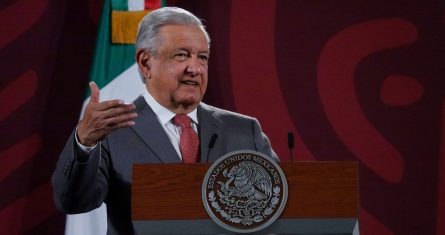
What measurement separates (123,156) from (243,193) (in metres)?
0.56

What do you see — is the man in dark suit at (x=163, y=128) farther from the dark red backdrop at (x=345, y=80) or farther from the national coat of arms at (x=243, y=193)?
the dark red backdrop at (x=345, y=80)

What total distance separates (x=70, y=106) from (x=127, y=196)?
1992 millimetres

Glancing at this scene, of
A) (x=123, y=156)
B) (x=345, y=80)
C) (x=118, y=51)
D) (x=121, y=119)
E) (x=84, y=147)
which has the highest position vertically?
(x=121, y=119)

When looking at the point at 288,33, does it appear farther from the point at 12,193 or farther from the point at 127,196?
the point at 127,196

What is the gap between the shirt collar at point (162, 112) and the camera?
2158 millimetres

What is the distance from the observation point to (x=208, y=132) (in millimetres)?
2135

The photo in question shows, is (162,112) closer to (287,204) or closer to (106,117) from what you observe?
(106,117)

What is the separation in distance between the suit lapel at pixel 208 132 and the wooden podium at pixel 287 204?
1.45ft

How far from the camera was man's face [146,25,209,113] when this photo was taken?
83.6 inches

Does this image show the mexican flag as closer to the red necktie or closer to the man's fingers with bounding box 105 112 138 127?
the red necktie

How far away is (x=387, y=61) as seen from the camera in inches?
163

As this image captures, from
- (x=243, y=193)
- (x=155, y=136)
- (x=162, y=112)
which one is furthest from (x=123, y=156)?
(x=243, y=193)

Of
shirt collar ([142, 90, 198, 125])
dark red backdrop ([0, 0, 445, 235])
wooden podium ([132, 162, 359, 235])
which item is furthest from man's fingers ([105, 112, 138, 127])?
dark red backdrop ([0, 0, 445, 235])

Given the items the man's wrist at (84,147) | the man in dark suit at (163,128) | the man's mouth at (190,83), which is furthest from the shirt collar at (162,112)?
the man's wrist at (84,147)
